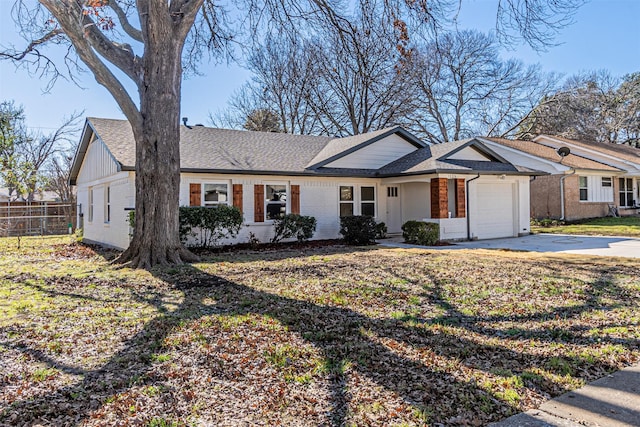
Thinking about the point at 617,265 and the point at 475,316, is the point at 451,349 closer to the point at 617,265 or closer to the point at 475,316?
the point at 475,316

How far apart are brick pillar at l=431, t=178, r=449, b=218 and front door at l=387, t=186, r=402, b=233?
2.65 metres

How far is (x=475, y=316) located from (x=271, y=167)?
980 centimetres

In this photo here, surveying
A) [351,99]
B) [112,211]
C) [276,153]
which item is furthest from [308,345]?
→ [351,99]

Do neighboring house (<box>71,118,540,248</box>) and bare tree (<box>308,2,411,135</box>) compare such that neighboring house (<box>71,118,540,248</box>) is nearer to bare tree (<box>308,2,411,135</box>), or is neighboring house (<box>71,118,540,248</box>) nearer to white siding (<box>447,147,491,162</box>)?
white siding (<box>447,147,491,162</box>)

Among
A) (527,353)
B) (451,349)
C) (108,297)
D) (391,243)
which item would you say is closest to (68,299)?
(108,297)

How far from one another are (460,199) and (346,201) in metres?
4.05

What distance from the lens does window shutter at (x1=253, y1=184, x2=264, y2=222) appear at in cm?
1364

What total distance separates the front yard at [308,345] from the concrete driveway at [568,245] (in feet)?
11.1

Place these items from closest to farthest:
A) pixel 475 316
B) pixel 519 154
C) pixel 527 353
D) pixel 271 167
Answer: pixel 527 353 → pixel 475 316 → pixel 271 167 → pixel 519 154

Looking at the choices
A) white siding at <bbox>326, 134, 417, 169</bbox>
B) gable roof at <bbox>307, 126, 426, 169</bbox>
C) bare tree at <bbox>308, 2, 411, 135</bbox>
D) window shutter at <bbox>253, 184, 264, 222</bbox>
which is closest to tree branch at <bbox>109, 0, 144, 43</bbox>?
window shutter at <bbox>253, 184, 264, 222</bbox>

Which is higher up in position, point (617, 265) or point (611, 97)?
point (611, 97)

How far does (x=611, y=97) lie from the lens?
34094 millimetres

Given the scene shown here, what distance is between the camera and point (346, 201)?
50.6 ft

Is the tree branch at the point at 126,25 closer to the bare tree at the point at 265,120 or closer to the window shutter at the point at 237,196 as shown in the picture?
the window shutter at the point at 237,196
